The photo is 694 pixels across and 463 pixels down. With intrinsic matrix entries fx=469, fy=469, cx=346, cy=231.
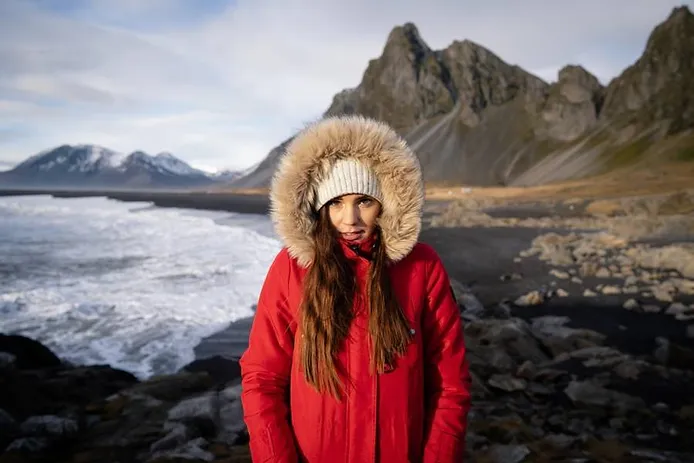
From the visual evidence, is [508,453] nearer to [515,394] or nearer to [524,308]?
[515,394]

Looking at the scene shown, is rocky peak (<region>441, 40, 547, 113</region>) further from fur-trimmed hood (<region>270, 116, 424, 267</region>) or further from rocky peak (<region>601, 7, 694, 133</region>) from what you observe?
fur-trimmed hood (<region>270, 116, 424, 267</region>)

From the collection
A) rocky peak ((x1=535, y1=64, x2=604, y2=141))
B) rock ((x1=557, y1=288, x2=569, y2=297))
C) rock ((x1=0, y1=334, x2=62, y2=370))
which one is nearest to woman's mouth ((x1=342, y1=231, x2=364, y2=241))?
rock ((x1=0, y1=334, x2=62, y2=370))

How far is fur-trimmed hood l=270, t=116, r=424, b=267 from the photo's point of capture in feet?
8.53

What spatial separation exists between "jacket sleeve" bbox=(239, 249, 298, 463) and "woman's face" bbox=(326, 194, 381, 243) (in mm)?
359

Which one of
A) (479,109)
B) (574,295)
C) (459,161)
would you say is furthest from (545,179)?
(574,295)

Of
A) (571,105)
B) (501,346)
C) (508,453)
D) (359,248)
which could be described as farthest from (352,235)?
(571,105)

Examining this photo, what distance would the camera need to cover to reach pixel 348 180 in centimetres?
262

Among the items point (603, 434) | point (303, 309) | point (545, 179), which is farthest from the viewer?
point (545, 179)

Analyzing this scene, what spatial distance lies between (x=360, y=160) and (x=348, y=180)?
139 millimetres

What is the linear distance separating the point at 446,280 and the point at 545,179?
116 meters

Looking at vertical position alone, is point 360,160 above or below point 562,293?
above

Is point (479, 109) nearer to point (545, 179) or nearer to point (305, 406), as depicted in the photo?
point (545, 179)

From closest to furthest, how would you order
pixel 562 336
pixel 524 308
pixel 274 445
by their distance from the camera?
pixel 274 445 → pixel 562 336 → pixel 524 308

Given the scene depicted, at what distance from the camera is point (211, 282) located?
18141mm
